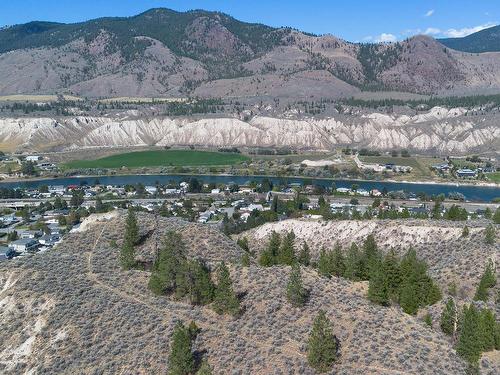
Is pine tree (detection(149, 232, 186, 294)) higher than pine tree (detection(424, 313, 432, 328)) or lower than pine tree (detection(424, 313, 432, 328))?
higher

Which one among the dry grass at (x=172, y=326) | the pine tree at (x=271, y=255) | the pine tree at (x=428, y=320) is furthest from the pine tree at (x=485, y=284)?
the pine tree at (x=271, y=255)

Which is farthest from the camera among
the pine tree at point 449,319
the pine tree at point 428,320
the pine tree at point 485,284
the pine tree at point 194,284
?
the pine tree at point 485,284

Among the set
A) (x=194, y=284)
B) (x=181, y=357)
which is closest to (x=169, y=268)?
(x=194, y=284)

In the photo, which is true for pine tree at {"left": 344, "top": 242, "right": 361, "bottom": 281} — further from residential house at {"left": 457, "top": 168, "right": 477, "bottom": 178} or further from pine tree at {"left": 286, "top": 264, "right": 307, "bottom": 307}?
residential house at {"left": 457, "top": 168, "right": 477, "bottom": 178}

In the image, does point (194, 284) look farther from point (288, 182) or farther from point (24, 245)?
point (288, 182)

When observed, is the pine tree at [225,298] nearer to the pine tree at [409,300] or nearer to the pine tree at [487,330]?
the pine tree at [409,300]

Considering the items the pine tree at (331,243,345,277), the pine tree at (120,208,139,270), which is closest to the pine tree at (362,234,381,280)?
the pine tree at (331,243,345,277)

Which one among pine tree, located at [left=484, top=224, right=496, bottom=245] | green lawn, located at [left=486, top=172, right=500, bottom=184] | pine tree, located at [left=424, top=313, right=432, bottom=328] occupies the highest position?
pine tree, located at [left=484, top=224, right=496, bottom=245]
